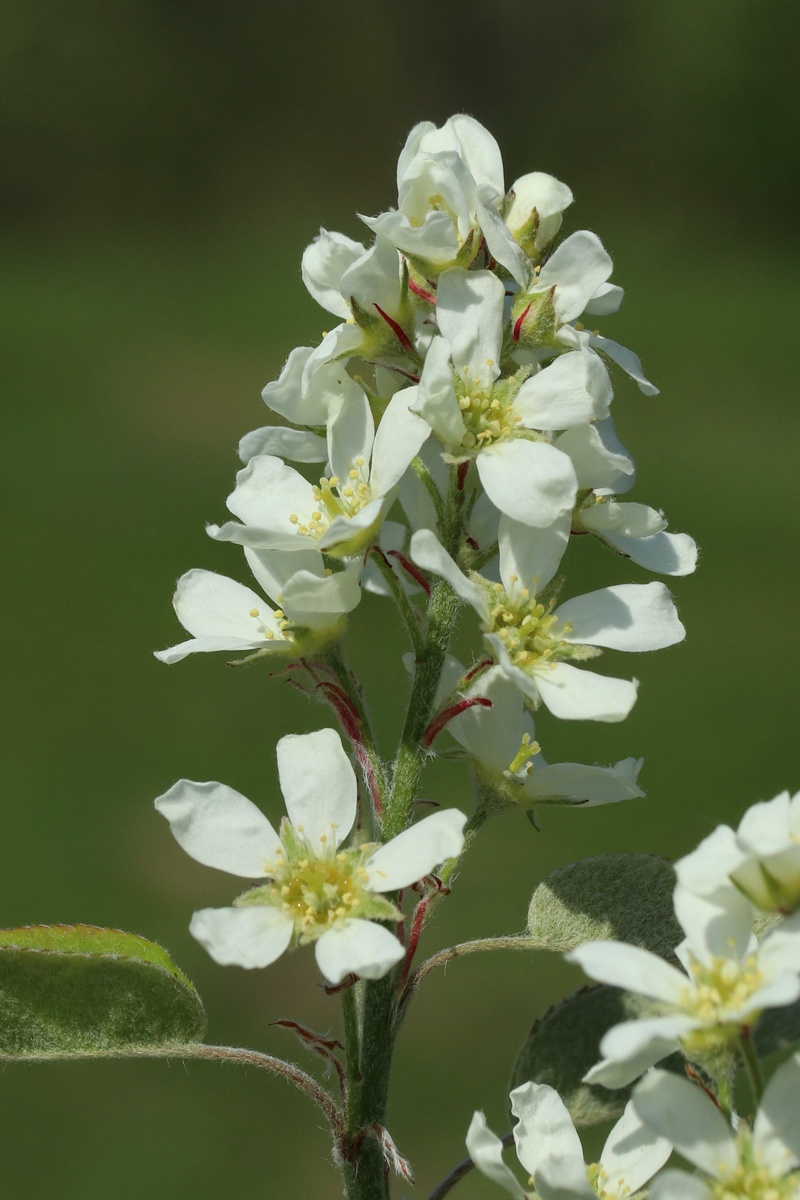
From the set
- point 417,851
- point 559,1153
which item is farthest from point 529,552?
point 559,1153

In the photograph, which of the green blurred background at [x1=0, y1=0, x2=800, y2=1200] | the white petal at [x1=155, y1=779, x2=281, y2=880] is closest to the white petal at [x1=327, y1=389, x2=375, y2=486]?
the white petal at [x1=155, y1=779, x2=281, y2=880]

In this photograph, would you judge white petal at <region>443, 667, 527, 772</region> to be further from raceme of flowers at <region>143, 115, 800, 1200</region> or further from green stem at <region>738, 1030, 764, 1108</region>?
green stem at <region>738, 1030, 764, 1108</region>

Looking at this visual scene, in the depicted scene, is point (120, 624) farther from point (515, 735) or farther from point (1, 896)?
point (515, 735)

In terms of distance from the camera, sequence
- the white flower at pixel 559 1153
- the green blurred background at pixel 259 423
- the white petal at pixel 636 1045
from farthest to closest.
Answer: the green blurred background at pixel 259 423
the white flower at pixel 559 1153
the white petal at pixel 636 1045

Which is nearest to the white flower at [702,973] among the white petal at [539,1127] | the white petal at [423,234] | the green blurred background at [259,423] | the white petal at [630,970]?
the white petal at [630,970]

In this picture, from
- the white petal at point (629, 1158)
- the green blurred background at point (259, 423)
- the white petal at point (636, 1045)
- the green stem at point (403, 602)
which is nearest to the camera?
the white petal at point (636, 1045)

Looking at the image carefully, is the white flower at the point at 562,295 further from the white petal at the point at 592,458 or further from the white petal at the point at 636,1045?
the white petal at the point at 636,1045

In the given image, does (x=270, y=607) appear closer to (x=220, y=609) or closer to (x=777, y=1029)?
(x=220, y=609)
